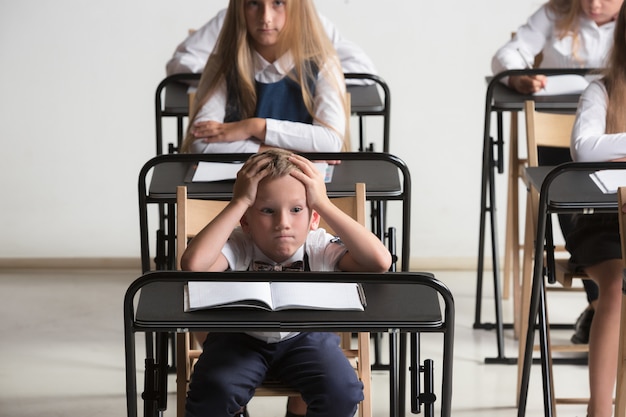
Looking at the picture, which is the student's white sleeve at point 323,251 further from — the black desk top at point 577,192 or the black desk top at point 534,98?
the black desk top at point 534,98

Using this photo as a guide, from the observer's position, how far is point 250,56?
350 cm

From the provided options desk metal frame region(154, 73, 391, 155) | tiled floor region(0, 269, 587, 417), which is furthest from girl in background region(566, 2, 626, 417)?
desk metal frame region(154, 73, 391, 155)

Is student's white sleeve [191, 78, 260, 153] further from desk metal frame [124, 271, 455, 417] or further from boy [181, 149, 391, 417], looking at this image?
desk metal frame [124, 271, 455, 417]

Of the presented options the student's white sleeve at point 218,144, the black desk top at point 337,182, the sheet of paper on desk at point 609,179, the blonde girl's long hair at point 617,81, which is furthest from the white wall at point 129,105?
the sheet of paper on desk at point 609,179

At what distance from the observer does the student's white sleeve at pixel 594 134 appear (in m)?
3.11

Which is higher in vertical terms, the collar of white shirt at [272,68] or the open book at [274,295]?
the collar of white shirt at [272,68]

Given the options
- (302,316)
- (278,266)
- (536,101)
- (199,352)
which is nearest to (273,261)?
(278,266)

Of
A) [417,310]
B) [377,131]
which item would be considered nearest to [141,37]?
[377,131]

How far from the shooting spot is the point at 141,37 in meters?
4.82

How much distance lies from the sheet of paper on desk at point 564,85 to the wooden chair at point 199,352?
128 centimetres

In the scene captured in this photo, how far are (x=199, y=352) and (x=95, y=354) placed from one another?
1311 mm

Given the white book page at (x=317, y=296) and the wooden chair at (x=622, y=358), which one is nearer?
the white book page at (x=317, y=296)

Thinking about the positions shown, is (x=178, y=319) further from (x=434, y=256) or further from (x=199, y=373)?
(x=434, y=256)

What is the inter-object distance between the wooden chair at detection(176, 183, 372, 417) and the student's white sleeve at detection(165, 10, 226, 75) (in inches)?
52.9
